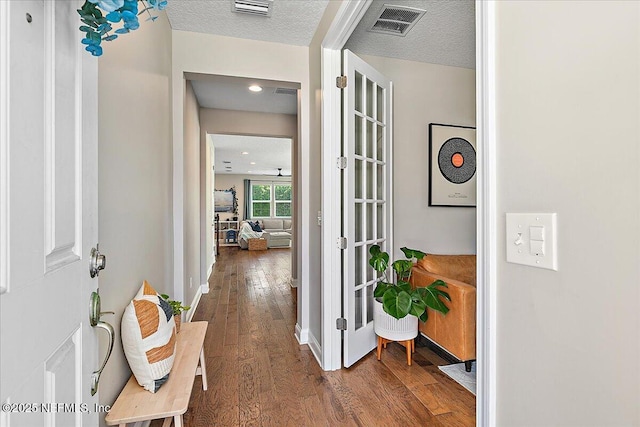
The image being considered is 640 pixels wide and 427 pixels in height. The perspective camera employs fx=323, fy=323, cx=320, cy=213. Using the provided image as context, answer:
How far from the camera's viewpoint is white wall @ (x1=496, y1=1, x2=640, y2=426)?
56 centimetres

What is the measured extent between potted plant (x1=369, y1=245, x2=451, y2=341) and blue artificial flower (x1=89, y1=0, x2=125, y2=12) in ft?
6.82

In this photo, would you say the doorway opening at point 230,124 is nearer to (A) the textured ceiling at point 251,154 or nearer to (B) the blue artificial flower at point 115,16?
(A) the textured ceiling at point 251,154

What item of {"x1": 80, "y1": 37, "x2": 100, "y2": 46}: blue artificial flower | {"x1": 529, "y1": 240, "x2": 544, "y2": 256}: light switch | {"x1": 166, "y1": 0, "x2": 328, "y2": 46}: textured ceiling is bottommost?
{"x1": 529, "y1": 240, "x2": 544, "y2": 256}: light switch

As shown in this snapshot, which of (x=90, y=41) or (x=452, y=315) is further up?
(x=90, y=41)

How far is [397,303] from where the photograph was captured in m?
2.19

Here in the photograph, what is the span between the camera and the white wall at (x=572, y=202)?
0.56 metres

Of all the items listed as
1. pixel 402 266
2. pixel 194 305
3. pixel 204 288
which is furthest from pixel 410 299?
pixel 204 288

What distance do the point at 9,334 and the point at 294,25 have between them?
261 cm

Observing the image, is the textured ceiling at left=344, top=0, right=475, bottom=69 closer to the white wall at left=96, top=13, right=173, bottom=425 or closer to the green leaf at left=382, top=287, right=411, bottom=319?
the white wall at left=96, top=13, right=173, bottom=425

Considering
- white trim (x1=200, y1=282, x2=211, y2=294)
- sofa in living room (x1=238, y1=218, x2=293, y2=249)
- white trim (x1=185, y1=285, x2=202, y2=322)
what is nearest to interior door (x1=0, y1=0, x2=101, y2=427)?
white trim (x1=185, y1=285, x2=202, y2=322)

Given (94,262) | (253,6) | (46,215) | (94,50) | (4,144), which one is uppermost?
(253,6)

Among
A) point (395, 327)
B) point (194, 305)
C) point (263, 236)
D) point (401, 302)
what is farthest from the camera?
point (263, 236)

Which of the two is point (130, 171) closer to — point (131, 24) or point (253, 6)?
point (131, 24)

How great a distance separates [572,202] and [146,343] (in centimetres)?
156
